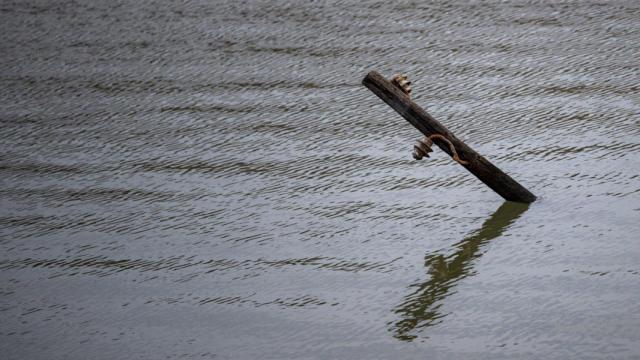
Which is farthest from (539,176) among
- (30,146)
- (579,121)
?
(30,146)

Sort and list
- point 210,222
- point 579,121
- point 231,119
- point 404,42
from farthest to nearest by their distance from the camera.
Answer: point 404,42 → point 231,119 → point 579,121 → point 210,222

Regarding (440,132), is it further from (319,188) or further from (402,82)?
(319,188)

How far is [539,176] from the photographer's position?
5090 millimetres

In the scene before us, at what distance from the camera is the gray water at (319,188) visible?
4.00m

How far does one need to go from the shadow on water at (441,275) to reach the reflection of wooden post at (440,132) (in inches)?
4.0

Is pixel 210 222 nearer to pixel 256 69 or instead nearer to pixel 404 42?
pixel 256 69

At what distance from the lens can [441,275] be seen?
433 centimetres

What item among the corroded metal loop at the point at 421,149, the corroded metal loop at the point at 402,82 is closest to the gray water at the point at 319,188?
the corroded metal loop at the point at 421,149

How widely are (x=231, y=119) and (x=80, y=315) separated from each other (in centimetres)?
208

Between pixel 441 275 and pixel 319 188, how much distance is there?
3.33ft

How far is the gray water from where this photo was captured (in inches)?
157

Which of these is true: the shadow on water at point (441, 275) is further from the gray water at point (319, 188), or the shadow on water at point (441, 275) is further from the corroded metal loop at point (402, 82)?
the corroded metal loop at point (402, 82)

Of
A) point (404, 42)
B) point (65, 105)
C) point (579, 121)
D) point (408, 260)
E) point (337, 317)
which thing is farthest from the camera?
point (404, 42)

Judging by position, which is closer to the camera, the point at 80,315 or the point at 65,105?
the point at 80,315
